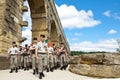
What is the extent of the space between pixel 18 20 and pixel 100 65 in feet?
23.9

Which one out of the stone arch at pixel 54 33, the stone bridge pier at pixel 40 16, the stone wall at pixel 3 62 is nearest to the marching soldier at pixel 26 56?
the stone wall at pixel 3 62

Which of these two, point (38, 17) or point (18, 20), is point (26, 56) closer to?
point (18, 20)

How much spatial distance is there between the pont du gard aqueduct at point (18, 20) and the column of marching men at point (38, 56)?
934 mm

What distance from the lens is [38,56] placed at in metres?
8.15

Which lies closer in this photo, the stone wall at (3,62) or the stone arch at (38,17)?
the stone wall at (3,62)

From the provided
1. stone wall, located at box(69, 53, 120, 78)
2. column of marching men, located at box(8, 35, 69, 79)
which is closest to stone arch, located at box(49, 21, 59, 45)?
column of marching men, located at box(8, 35, 69, 79)

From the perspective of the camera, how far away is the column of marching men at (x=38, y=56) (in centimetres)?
816

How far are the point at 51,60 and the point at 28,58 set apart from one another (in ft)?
3.94

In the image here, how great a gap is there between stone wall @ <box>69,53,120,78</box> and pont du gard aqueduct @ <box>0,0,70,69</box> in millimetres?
3754

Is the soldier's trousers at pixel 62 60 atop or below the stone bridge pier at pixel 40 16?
below

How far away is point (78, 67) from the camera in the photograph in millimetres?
9609

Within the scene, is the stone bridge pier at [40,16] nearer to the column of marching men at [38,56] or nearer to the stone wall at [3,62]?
the column of marching men at [38,56]

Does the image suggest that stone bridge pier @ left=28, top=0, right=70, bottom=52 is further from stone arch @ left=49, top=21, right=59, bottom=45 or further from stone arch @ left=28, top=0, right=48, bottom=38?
stone arch @ left=49, top=21, right=59, bottom=45

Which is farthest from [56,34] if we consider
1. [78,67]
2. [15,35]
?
[78,67]
